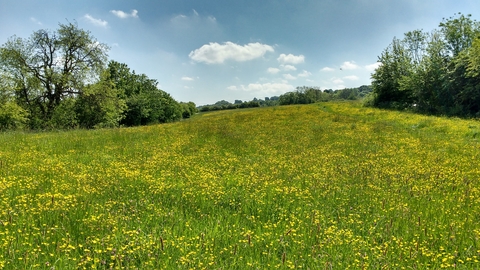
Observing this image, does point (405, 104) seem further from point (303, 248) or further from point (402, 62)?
point (303, 248)

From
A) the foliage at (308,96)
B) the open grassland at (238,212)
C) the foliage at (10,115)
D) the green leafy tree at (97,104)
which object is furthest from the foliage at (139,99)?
the foliage at (308,96)

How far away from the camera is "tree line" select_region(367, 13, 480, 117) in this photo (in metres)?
29.8

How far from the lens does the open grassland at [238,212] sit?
12.6ft

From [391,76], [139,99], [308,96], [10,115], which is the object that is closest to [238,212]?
[10,115]

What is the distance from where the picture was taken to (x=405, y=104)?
4031 cm

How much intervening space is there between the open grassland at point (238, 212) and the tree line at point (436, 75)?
83.6ft

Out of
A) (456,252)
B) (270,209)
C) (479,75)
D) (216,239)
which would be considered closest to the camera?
(456,252)

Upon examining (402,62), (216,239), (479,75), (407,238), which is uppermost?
(402,62)

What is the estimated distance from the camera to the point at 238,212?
572 centimetres

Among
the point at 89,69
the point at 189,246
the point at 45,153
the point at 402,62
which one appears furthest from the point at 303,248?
the point at 402,62

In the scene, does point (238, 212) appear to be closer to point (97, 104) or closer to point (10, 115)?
point (10, 115)

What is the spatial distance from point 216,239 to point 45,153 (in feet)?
33.0

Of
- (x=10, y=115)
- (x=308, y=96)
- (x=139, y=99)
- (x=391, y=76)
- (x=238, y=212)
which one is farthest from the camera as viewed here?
(x=308, y=96)

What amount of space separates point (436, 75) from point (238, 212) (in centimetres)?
3999
